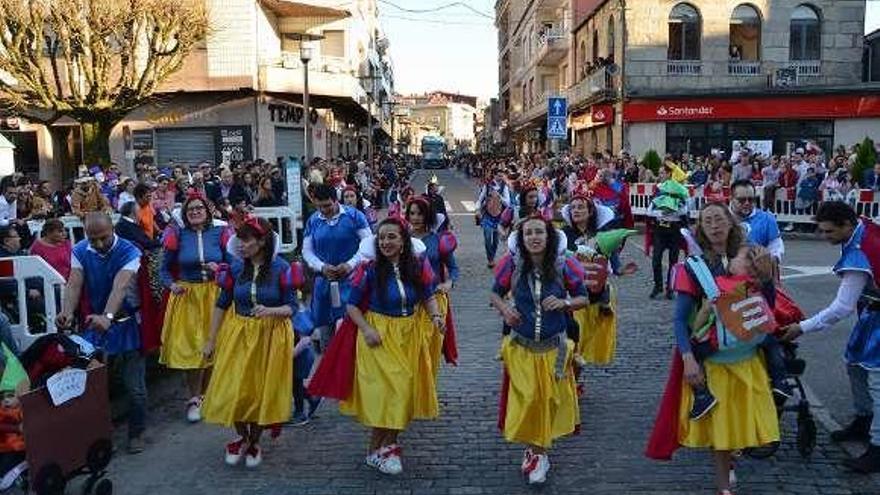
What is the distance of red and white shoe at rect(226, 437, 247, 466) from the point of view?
233 inches

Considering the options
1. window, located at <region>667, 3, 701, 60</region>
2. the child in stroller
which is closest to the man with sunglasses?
the child in stroller

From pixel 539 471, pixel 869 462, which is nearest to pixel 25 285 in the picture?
pixel 539 471

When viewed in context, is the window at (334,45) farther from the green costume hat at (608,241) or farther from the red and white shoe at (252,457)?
the red and white shoe at (252,457)

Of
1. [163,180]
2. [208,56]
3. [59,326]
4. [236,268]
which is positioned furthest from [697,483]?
[208,56]

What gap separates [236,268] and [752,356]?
3.37m

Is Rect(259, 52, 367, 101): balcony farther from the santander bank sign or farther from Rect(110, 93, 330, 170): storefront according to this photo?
the santander bank sign

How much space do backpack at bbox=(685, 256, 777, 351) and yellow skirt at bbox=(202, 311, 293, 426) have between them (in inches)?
107

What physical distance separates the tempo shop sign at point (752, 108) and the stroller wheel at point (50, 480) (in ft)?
92.5

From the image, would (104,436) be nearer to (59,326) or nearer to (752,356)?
(59,326)

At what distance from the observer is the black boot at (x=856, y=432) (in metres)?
6.08

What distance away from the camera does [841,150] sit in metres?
21.2

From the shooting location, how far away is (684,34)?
31.2m

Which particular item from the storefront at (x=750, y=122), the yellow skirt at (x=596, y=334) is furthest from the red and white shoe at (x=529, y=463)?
the storefront at (x=750, y=122)

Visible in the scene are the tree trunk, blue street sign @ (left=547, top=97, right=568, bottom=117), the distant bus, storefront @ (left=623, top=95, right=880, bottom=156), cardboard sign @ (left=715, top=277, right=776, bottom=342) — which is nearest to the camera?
cardboard sign @ (left=715, top=277, right=776, bottom=342)
